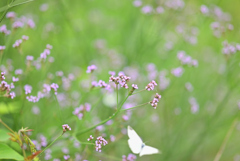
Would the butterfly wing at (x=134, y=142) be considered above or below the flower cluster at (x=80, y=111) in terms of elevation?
below

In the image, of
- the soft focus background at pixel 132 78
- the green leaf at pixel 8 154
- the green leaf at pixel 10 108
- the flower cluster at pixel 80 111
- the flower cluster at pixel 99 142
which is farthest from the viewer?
the soft focus background at pixel 132 78

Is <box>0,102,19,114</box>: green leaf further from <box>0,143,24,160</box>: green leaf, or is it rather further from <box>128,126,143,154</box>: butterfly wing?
<box>128,126,143,154</box>: butterfly wing

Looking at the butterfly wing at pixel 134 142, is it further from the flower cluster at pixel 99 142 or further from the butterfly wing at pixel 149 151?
the flower cluster at pixel 99 142

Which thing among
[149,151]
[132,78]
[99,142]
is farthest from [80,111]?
[132,78]

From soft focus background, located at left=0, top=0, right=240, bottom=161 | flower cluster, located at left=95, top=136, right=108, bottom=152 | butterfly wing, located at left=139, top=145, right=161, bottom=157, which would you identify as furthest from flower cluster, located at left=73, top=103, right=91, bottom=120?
butterfly wing, located at left=139, top=145, right=161, bottom=157

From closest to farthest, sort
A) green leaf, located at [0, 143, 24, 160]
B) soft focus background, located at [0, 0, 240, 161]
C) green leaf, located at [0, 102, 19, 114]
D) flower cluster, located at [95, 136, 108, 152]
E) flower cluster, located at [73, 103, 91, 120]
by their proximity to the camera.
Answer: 1. green leaf, located at [0, 143, 24, 160]
2. flower cluster, located at [95, 136, 108, 152]
3. flower cluster, located at [73, 103, 91, 120]
4. green leaf, located at [0, 102, 19, 114]
5. soft focus background, located at [0, 0, 240, 161]

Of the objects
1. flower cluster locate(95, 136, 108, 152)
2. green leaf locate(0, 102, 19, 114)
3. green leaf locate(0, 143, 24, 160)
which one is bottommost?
green leaf locate(0, 143, 24, 160)

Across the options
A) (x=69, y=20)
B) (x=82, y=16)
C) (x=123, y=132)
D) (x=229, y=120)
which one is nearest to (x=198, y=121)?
(x=229, y=120)

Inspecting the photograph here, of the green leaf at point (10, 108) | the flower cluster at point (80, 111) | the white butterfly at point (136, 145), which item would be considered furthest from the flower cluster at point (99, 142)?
the green leaf at point (10, 108)

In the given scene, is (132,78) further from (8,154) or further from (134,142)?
(8,154)
